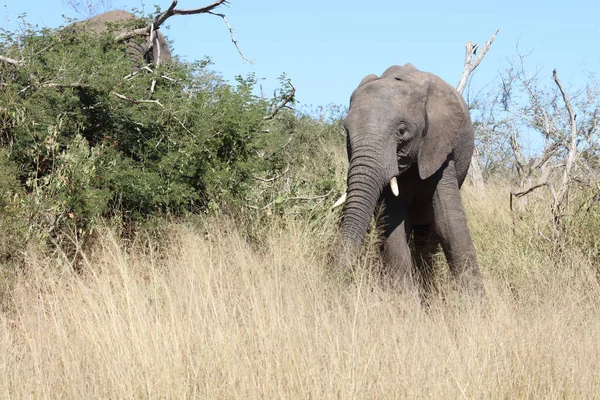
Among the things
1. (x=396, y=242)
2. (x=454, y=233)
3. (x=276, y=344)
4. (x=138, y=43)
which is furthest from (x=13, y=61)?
(x=276, y=344)

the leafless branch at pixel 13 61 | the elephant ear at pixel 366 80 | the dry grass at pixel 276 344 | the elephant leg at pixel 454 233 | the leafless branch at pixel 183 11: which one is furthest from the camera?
the leafless branch at pixel 183 11

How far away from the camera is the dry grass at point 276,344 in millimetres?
4465

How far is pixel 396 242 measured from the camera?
291 inches

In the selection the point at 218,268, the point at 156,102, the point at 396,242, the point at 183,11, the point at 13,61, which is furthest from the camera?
the point at 183,11

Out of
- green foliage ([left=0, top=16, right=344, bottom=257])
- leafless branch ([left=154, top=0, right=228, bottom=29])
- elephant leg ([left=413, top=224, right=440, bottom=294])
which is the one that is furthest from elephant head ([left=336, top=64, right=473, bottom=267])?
leafless branch ([left=154, top=0, right=228, bottom=29])

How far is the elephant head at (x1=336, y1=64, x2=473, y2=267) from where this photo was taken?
7.12 m

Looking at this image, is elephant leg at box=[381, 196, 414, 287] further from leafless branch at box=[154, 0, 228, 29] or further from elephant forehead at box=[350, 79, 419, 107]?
leafless branch at box=[154, 0, 228, 29]

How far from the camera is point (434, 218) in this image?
7.57 m

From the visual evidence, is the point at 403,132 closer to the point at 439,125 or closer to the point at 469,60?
the point at 439,125

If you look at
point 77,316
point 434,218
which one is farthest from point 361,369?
point 434,218

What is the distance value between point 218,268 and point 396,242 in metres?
1.56

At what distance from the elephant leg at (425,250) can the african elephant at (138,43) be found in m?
4.24

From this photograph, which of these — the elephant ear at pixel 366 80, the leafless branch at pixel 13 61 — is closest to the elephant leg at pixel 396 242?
the elephant ear at pixel 366 80

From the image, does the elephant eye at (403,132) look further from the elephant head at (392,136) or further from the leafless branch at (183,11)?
the leafless branch at (183,11)
